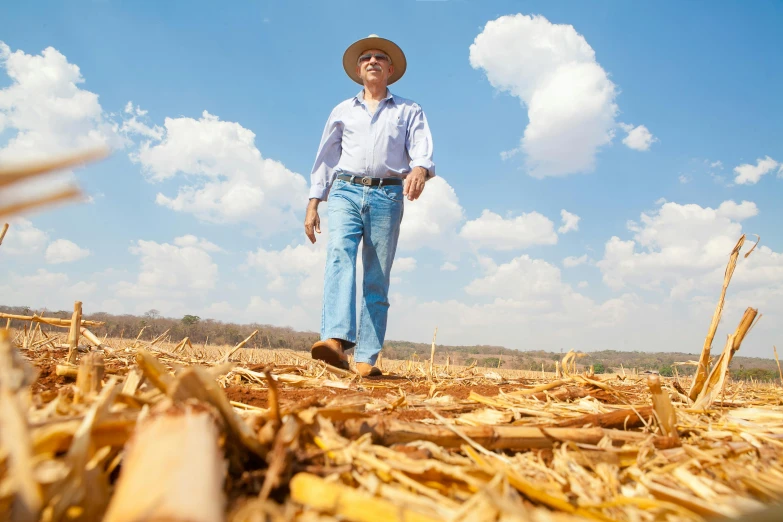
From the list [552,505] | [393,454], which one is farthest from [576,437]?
[393,454]

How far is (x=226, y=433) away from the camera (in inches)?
34.6

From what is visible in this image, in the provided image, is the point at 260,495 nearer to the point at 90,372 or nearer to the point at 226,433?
the point at 226,433

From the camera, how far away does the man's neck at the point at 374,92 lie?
4406mm

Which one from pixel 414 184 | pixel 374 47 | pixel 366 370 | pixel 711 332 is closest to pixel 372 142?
pixel 414 184

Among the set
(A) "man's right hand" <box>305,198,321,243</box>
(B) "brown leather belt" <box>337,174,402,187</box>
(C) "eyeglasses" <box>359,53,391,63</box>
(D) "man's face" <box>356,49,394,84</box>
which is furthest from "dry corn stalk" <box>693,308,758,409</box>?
(C) "eyeglasses" <box>359,53,391,63</box>

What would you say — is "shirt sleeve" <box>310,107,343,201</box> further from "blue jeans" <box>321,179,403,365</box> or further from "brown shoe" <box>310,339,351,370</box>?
"brown shoe" <box>310,339,351,370</box>

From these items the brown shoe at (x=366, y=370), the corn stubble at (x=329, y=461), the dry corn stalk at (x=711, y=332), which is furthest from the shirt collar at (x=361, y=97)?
the corn stubble at (x=329, y=461)

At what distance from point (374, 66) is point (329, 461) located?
3.99m

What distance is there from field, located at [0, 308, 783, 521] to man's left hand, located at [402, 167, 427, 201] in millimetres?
2518

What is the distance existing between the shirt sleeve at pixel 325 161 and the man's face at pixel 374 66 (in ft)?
1.40

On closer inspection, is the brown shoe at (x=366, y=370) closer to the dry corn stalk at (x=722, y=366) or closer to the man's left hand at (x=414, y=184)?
the man's left hand at (x=414, y=184)

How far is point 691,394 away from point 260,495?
7.07ft

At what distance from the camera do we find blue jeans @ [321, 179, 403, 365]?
3.85m

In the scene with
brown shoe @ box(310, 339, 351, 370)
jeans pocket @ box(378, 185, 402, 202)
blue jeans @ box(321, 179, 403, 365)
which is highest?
jeans pocket @ box(378, 185, 402, 202)
